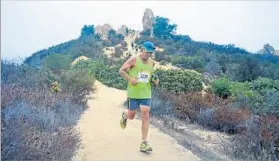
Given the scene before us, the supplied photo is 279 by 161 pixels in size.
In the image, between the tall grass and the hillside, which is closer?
the tall grass

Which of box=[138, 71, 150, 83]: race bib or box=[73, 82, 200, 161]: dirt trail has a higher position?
box=[138, 71, 150, 83]: race bib

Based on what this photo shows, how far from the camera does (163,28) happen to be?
204ft

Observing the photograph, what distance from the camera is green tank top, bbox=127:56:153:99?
6.95m

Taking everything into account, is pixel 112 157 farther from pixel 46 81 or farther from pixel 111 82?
pixel 111 82

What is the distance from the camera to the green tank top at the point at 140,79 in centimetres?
695

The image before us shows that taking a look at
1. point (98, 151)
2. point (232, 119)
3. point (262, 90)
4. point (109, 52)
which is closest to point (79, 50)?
point (109, 52)

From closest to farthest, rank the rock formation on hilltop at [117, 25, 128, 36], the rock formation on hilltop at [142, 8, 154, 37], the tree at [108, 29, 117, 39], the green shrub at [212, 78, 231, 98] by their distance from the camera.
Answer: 1. the green shrub at [212, 78, 231, 98]
2. the tree at [108, 29, 117, 39]
3. the rock formation on hilltop at [142, 8, 154, 37]
4. the rock formation on hilltop at [117, 25, 128, 36]

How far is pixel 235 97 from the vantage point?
17.5 m

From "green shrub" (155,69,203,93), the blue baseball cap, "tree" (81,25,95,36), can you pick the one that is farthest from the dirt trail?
"tree" (81,25,95,36)

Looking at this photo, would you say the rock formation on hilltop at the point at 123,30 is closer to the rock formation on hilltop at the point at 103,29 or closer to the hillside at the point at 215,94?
the rock formation on hilltop at the point at 103,29

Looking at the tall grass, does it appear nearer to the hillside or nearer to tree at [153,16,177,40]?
the hillside

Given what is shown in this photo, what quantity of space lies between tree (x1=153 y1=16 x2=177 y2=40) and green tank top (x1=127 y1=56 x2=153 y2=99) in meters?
54.4

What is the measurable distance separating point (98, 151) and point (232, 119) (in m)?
5.69

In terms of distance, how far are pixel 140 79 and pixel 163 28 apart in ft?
183
